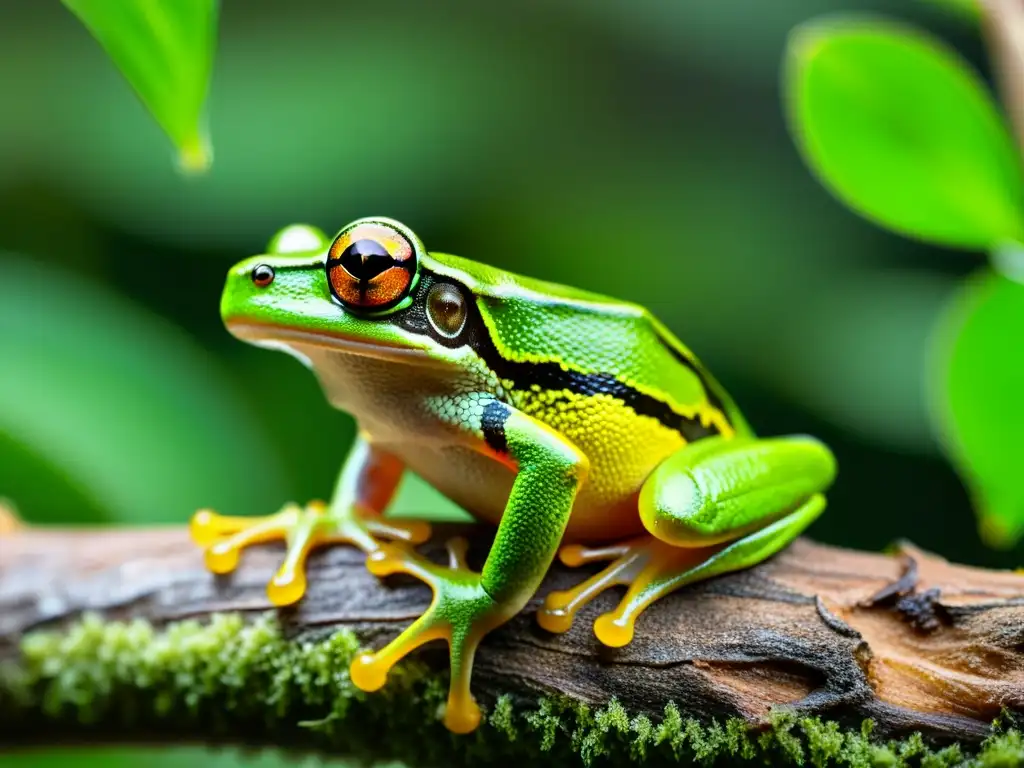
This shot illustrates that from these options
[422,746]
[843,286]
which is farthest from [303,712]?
[843,286]

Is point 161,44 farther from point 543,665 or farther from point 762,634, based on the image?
point 762,634

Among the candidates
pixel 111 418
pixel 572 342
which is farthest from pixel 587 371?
pixel 111 418

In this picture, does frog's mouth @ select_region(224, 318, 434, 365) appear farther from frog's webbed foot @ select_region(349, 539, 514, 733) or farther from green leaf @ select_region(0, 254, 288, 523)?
green leaf @ select_region(0, 254, 288, 523)

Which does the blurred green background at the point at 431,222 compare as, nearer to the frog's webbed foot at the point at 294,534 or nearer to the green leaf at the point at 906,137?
the frog's webbed foot at the point at 294,534

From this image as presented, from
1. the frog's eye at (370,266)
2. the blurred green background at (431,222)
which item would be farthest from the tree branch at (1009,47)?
the frog's eye at (370,266)

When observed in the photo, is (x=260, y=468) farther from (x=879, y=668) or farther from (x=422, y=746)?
(x=879, y=668)

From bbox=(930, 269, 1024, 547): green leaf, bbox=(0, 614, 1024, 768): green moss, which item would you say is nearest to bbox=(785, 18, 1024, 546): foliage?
bbox=(930, 269, 1024, 547): green leaf
